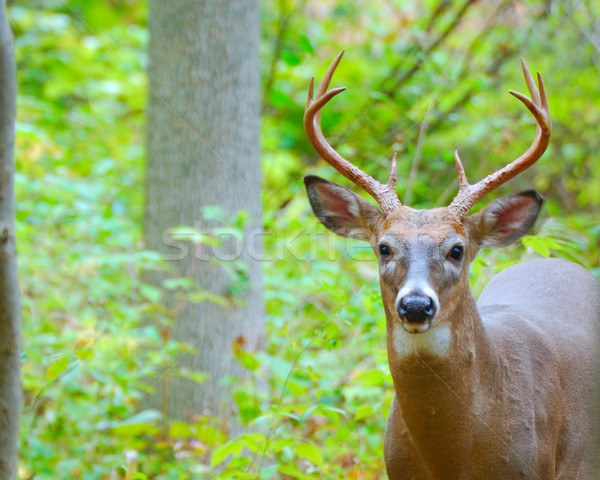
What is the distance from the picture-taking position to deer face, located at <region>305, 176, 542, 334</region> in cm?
328

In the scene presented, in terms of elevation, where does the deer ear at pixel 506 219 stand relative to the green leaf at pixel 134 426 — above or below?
above

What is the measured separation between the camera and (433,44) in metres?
9.04

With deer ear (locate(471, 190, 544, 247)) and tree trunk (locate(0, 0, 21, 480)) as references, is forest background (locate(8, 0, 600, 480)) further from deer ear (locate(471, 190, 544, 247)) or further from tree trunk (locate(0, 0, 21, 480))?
tree trunk (locate(0, 0, 21, 480))

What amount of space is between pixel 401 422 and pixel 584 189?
6.45 meters

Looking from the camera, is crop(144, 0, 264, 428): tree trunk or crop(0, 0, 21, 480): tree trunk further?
crop(144, 0, 264, 428): tree trunk

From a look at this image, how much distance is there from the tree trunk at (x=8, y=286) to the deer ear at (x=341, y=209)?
1371mm

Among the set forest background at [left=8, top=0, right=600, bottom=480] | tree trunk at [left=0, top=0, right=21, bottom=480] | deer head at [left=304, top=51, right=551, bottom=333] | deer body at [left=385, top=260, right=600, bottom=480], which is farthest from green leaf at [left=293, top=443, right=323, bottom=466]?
tree trunk at [left=0, top=0, right=21, bottom=480]

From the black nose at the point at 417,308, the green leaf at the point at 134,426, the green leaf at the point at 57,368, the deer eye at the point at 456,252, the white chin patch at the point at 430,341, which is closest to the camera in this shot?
the black nose at the point at 417,308

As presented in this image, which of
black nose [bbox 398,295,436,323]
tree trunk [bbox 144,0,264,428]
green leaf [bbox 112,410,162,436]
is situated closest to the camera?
black nose [bbox 398,295,436,323]

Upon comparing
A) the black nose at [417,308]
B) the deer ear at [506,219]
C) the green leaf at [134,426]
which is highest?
the deer ear at [506,219]

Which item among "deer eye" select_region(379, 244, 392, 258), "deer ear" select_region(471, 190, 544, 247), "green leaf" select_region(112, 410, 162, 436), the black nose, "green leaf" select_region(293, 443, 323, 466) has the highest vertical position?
"deer ear" select_region(471, 190, 544, 247)

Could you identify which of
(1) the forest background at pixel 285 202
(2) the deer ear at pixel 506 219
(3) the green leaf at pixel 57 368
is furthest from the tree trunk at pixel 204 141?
(2) the deer ear at pixel 506 219

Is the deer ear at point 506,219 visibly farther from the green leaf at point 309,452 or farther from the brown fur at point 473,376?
the green leaf at point 309,452

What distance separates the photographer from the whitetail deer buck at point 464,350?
11.2 feet
